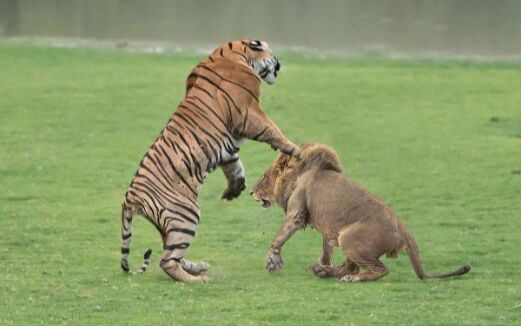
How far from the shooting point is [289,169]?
10.7 m

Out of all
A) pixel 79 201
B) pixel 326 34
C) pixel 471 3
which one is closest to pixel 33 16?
pixel 326 34

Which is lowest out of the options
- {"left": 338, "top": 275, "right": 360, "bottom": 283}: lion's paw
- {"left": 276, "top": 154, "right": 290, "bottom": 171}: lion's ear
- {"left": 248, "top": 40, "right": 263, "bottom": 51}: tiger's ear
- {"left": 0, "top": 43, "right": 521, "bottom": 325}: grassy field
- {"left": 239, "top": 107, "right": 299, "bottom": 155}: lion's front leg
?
{"left": 0, "top": 43, "right": 521, "bottom": 325}: grassy field

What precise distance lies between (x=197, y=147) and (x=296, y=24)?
20.9m

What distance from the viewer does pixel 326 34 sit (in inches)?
1179

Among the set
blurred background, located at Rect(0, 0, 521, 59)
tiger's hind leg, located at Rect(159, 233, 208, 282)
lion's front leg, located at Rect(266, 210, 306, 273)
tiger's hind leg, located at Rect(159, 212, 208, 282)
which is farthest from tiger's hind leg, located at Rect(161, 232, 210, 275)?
blurred background, located at Rect(0, 0, 521, 59)

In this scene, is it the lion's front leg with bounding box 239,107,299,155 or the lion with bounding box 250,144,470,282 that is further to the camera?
the lion's front leg with bounding box 239,107,299,155

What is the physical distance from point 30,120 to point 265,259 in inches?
336

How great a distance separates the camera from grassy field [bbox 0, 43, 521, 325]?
9.16 metres

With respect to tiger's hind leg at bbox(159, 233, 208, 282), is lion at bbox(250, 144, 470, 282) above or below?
above

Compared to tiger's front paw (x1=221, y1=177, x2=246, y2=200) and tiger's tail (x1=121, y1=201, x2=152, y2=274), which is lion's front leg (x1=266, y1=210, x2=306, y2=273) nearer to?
tiger's front paw (x1=221, y1=177, x2=246, y2=200)

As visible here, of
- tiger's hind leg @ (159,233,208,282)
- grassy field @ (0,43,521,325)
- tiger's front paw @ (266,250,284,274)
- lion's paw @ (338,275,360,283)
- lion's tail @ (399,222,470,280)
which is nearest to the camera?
grassy field @ (0,43,521,325)

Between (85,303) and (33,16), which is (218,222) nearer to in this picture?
(85,303)

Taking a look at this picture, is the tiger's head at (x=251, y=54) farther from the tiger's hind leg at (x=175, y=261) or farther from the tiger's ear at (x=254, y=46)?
the tiger's hind leg at (x=175, y=261)

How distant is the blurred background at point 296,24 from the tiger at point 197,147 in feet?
52.2
